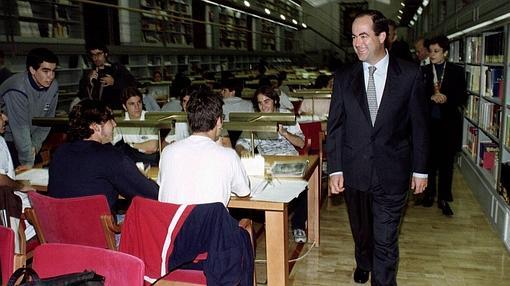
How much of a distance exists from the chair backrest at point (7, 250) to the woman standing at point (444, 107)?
133 inches

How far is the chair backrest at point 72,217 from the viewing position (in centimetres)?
189

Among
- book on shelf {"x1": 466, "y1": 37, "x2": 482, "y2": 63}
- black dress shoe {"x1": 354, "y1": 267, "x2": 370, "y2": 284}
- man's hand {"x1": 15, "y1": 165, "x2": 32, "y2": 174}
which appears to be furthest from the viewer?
book on shelf {"x1": 466, "y1": 37, "x2": 482, "y2": 63}

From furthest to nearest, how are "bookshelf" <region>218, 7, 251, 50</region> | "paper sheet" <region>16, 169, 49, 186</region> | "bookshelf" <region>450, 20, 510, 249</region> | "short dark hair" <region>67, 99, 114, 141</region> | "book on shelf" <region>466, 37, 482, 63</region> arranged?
"bookshelf" <region>218, 7, 251, 50</region> < "book on shelf" <region>466, 37, 482, 63</region> < "bookshelf" <region>450, 20, 510, 249</region> < "paper sheet" <region>16, 169, 49, 186</region> < "short dark hair" <region>67, 99, 114, 141</region>

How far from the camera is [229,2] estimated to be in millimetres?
4383

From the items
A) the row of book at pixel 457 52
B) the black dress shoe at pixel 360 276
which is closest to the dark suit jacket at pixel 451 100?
the black dress shoe at pixel 360 276

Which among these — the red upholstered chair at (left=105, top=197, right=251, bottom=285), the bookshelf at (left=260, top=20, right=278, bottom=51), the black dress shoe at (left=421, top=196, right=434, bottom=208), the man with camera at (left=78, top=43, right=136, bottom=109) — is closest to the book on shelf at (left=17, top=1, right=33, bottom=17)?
the man with camera at (left=78, top=43, right=136, bottom=109)

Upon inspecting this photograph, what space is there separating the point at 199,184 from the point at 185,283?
0.41 meters

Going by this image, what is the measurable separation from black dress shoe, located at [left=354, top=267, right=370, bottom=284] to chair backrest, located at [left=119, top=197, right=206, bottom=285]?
142cm

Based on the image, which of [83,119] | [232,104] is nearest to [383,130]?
[83,119]

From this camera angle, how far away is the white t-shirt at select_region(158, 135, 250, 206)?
79.6 inches

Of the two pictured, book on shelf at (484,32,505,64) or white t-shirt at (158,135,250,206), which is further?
book on shelf at (484,32,505,64)

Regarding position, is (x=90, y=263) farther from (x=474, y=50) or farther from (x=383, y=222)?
(x=474, y=50)

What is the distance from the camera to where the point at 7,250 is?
1567 millimetres

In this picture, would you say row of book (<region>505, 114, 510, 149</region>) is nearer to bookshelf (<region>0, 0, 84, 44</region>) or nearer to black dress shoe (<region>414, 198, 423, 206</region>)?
black dress shoe (<region>414, 198, 423, 206</region>)
